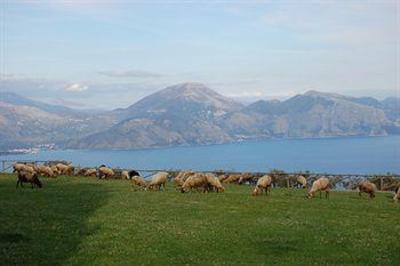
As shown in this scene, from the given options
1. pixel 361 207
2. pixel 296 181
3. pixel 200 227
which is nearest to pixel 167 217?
pixel 200 227

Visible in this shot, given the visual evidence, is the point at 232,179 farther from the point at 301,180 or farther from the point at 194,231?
the point at 194,231

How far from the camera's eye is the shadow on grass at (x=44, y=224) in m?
18.5

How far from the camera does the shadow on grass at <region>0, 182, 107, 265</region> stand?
60.6 feet

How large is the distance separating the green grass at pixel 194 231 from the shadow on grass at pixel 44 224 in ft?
0.11

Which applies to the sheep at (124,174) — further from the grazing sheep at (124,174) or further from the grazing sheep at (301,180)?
the grazing sheep at (301,180)

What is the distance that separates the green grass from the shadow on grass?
35 millimetres

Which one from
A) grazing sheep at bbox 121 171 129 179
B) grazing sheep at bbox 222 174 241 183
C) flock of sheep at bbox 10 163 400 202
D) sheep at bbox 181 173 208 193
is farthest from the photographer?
grazing sheep at bbox 121 171 129 179

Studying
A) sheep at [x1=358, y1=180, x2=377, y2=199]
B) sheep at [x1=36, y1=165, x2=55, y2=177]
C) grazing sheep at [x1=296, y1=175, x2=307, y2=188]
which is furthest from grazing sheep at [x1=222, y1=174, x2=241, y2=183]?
sheep at [x1=36, y1=165, x2=55, y2=177]

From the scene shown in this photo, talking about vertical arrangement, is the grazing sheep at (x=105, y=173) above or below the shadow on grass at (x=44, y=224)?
above

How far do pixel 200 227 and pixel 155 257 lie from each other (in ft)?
17.3

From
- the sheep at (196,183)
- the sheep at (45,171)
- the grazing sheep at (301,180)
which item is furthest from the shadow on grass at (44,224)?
the grazing sheep at (301,180)

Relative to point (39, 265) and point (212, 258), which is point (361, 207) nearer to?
point (212, 258)

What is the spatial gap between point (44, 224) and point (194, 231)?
6480mm

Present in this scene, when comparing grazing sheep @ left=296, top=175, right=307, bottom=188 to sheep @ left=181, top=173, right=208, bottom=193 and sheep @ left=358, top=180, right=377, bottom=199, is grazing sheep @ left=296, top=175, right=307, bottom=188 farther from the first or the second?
sheep @ left=181, top=173, right=208, bottom=193
